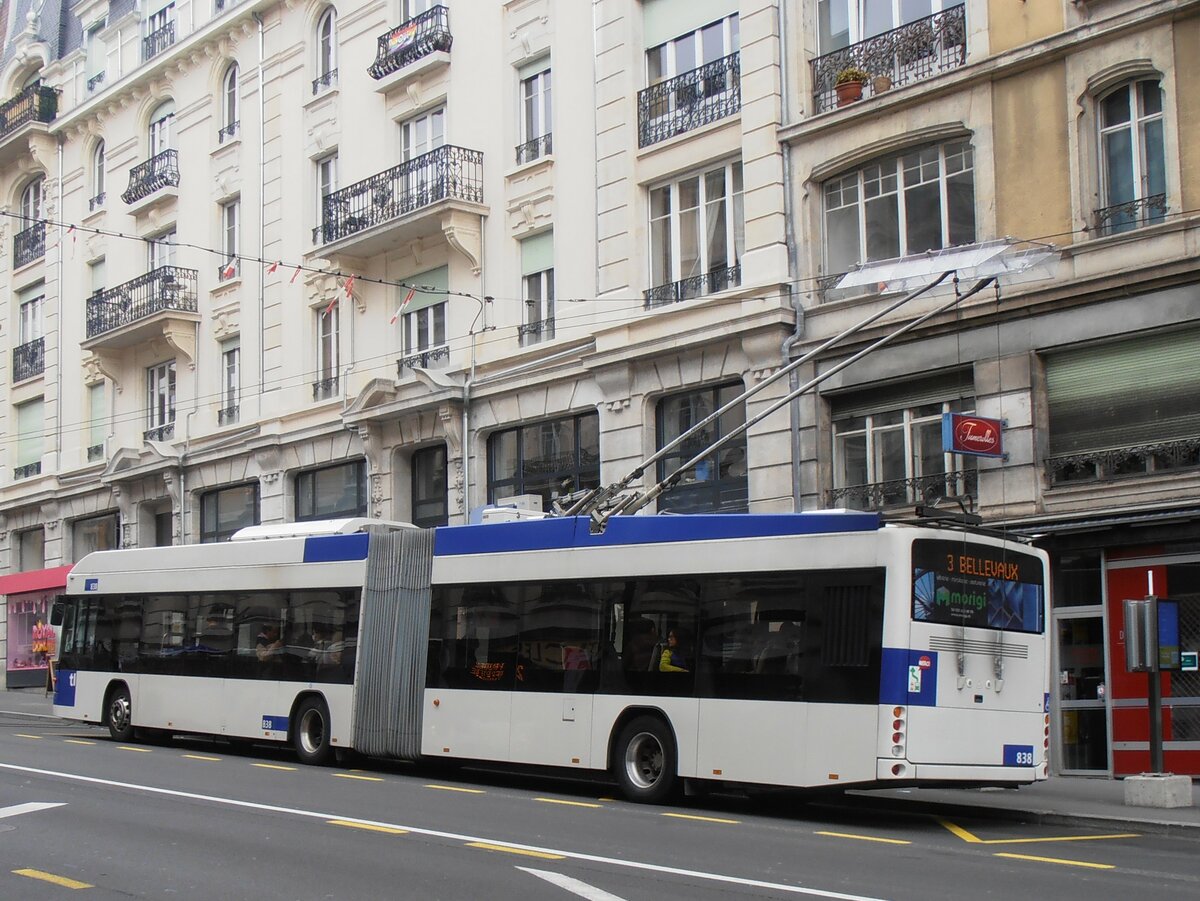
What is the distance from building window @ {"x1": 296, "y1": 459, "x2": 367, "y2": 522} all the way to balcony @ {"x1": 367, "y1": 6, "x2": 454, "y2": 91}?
779cm

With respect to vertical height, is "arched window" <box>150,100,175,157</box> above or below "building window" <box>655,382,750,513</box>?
above

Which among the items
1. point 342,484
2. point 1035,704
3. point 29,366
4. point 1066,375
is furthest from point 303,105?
point 1035,704

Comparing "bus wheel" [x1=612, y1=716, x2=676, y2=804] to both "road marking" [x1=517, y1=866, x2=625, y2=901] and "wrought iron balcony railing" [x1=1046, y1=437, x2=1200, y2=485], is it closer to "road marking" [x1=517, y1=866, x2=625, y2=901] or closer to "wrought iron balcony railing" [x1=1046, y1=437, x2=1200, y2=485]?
"road marking" [x1=517, y1=866, x2=625, y2=901]

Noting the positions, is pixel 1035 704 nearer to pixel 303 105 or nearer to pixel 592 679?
pixel 592 679

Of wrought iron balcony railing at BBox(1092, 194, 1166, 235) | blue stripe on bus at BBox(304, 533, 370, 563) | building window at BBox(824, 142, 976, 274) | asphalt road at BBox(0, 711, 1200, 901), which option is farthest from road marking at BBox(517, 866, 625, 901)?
building window at BBox(824, 142, 976, 274)

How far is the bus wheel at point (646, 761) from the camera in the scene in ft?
51.2

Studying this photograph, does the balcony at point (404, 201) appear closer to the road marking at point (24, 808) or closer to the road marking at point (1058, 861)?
the road marking at point (24, 808)

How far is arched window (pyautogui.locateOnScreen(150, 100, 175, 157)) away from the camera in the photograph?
125 feet

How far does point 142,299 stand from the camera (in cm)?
3706

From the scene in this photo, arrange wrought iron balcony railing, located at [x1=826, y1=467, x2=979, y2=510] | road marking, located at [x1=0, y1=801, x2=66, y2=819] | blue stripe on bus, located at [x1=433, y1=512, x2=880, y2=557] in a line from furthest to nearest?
wrought iron balcony railing, located at [x1=826, y1=467, x2=979, y2=510] → blue stripe on bus, located at [x1=433, y1=512, x2=880, y2=557] → road marking, located at [x1=0, y1=801, x2=66, y2=819]

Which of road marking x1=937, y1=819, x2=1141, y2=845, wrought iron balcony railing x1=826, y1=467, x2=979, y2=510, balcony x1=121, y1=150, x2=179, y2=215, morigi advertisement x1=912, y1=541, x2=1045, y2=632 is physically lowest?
road marking x1=937, y1=819, x2=1141, y2=845

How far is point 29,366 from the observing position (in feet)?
144

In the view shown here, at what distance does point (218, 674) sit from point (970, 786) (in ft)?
37.2

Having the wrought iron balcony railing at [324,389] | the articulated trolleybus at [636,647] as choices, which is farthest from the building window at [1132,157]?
the wrought iron balcony railing at [324,389]
